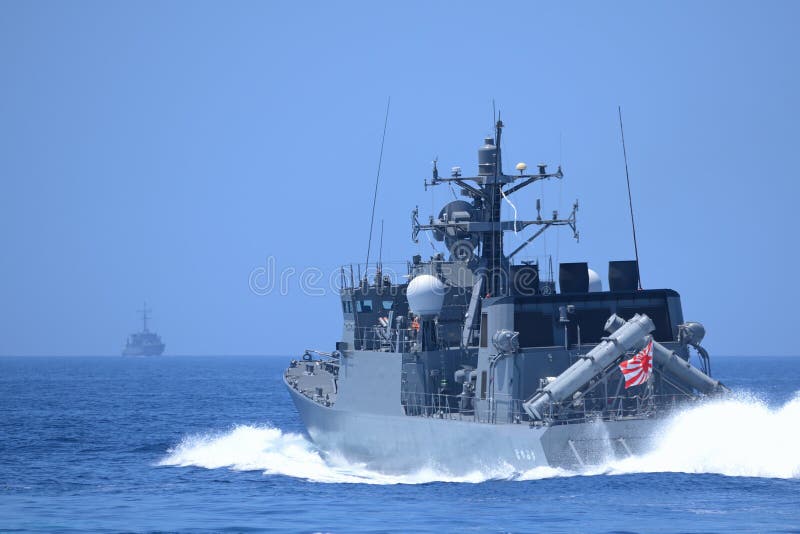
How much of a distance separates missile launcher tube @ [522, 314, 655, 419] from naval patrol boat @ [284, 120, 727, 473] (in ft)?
0.09

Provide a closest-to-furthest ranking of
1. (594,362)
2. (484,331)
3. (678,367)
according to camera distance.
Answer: (594,362) < (678,367) < (484,331)

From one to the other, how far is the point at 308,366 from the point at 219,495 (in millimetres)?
14668

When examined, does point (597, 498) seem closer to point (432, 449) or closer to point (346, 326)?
point (432, 449)

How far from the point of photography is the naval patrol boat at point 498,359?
74.5 feet

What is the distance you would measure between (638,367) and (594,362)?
0.90 m

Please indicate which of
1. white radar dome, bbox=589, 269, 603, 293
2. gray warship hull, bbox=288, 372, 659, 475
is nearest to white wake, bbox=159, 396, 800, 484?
gray warship hull, bbox=288, 372, 659, 475

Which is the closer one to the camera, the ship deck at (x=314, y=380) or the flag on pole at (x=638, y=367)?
the flag on pole at (x=638, y=367)

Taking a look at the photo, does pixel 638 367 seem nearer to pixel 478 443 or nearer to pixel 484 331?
pixel 478 443

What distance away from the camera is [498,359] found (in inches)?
944

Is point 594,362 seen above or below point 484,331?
below

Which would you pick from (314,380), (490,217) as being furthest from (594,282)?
(314,380)

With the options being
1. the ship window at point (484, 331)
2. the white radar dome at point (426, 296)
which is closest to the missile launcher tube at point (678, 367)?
the ship window at point (484, 331)

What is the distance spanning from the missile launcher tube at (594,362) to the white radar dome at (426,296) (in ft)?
14.6

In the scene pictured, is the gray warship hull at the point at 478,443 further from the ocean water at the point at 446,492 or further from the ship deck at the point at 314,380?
the ship deck at the point at 314,380
